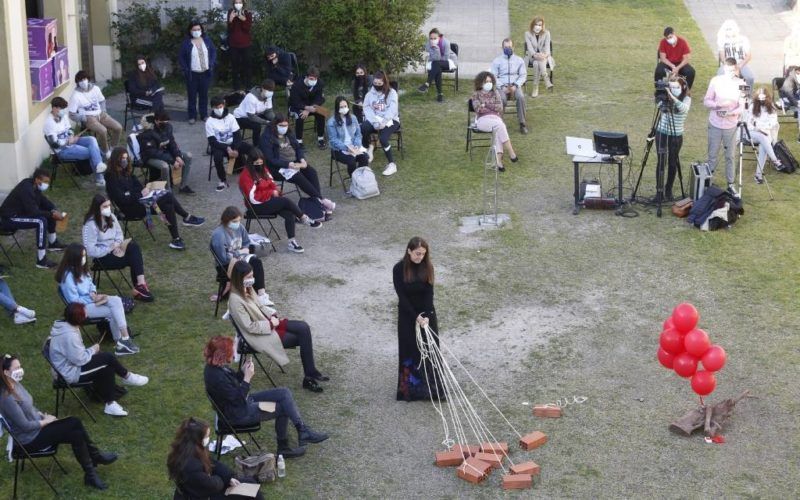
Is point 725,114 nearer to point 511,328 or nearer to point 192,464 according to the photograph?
point 511,328

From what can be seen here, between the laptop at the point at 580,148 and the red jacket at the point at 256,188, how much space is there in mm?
3784

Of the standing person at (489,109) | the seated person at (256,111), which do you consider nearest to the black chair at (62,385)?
the seated person at (256,111)

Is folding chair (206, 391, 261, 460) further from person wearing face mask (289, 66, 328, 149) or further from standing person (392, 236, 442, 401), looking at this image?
person wearing face mask (289, 66, 328, 149)

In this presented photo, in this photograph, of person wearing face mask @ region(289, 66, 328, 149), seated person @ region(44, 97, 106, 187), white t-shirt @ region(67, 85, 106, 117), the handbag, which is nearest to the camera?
the handbag

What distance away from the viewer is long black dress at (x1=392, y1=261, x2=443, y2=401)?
1010 cm

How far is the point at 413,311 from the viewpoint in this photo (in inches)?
399

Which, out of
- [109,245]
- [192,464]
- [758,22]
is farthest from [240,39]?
[192,464]

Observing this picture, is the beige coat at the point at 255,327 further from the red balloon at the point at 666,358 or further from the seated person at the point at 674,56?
the seated person at the point at 674,56

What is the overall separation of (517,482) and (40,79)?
33.6ft

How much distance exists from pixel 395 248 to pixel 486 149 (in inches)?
152

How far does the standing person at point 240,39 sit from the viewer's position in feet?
64.3

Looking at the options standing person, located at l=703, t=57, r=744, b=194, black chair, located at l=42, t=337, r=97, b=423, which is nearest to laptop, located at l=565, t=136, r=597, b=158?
standing person, located at l=703, t=57, r=744, b=194

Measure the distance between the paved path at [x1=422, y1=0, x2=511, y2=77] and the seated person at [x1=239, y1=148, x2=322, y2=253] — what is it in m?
8.45

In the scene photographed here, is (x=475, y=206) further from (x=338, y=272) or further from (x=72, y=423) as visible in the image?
(x=72, y=423)
